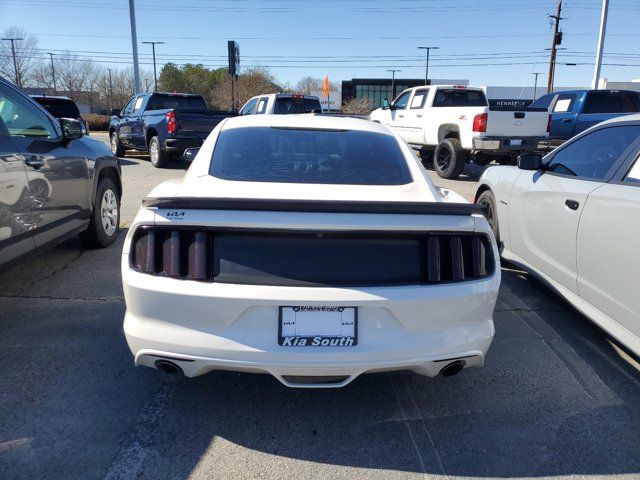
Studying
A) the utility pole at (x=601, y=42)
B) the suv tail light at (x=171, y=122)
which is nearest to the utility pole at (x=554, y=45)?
the utility pole at (x=601, y=42)

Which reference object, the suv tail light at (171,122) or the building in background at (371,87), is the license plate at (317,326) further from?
the building in background at (371,87)

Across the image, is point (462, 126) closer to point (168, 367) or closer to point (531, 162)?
point (531, 162)

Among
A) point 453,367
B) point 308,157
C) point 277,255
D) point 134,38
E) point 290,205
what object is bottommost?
point 453,367

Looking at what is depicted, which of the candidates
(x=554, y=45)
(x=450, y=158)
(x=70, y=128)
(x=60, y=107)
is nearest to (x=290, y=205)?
(x=70, y=128)

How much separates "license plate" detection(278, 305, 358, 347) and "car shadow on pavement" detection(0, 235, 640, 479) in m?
0.59

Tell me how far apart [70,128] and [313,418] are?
3663 millimetres

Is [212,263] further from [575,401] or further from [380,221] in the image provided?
[575,401]

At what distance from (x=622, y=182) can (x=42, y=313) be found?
14.5 ft

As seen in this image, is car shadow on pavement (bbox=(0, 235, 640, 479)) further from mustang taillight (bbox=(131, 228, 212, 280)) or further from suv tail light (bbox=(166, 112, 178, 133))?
suv tail light (bbox=(166, 112, 178, 133))

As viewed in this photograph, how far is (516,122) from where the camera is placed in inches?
425

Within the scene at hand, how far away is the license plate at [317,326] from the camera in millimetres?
2375

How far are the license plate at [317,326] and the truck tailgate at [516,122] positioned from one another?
9.35 meters

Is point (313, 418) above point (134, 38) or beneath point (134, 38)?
beneath

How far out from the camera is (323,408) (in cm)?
287
